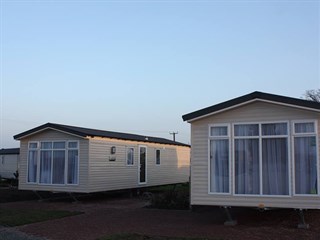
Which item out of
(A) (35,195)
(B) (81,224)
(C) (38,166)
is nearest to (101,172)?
(C) (38,166)

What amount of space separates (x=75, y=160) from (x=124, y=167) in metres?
3.10

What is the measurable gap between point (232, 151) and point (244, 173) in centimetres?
67

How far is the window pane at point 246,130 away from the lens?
12117 mm

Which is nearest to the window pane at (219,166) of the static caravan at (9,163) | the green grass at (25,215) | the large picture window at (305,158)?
the large picture window at (305,158)

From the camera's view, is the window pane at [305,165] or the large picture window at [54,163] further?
the large picture window at [54,163]

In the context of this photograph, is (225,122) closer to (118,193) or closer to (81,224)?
(81,224)

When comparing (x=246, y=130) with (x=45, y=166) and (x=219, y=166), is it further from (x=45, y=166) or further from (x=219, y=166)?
(x=45, y=166)

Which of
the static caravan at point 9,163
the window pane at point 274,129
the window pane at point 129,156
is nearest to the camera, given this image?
the window pane at point 274,129

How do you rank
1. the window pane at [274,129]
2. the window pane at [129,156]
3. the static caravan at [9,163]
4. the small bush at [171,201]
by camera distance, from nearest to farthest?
1. the window pane at [274,129]
2. the small bush at [171,201]
3. the window pane at [129,156]
4. the static caravan at [9,163]

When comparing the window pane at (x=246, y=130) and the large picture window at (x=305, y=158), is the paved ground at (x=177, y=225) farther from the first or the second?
the window pane at (x=246, y=130)

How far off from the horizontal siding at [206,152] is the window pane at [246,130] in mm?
151

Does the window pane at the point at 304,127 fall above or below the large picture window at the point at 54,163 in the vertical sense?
above

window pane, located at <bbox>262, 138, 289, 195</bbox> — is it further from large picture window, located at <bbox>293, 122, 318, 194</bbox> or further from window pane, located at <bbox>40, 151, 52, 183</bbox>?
window pane, located at <bbox>40, 151, 52, 183</bbox>

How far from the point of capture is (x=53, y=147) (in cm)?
1903
